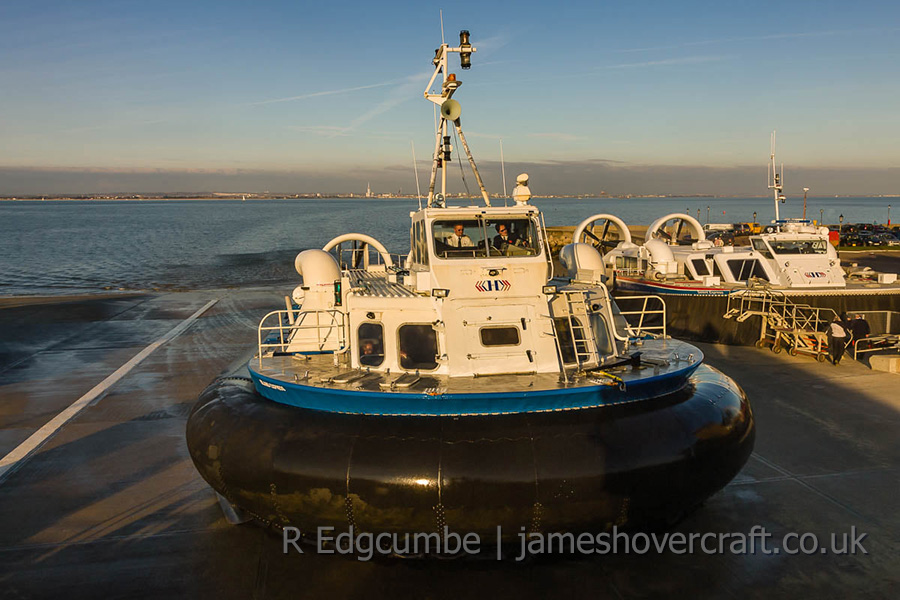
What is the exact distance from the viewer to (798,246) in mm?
12289

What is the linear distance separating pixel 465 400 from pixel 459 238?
1717 millimetres

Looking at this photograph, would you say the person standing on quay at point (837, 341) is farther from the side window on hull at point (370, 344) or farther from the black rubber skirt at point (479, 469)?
the side window on hull at point (370, 344)

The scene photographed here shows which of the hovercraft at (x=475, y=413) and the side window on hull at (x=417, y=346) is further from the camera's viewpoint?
the side window on hull at (x=417, y=346)

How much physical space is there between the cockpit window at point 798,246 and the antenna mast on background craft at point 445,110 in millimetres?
8351

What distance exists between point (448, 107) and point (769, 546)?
4429mm

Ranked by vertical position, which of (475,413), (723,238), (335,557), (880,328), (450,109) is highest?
(450,109)

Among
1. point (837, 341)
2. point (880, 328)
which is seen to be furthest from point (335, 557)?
point (880, 328)

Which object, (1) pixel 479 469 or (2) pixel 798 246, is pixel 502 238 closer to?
(1) pixel 479 469

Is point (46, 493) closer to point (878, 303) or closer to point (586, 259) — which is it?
point (586, 259)

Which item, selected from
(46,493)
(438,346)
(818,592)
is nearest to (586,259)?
(438,346)

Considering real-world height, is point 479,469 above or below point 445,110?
below

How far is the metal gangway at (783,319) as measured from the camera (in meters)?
9.89

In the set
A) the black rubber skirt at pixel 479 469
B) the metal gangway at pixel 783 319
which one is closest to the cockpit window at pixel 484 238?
the black rubber skirt at pixel 479 469

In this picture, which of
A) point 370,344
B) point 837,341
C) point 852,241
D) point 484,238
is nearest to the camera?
point 370,344
